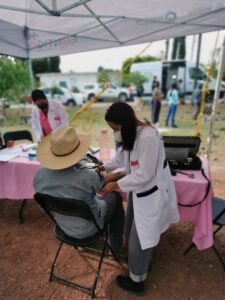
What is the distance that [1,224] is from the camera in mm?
2836

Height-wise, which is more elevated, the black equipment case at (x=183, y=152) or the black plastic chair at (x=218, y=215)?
the black equipment case at (x=183, y=152)

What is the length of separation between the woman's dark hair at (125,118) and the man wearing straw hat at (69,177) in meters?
0.31

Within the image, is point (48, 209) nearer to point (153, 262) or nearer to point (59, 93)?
point (153, 262)

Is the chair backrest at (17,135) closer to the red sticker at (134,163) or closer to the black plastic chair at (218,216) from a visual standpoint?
the red sticker at (134,163)

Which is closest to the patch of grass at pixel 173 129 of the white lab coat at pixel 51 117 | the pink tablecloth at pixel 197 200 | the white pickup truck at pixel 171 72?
the white lab coat at pixel 51 117

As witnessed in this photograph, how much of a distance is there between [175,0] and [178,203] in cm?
191

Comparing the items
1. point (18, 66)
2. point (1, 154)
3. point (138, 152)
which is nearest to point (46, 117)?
point (1, 154)

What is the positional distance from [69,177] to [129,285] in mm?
1035

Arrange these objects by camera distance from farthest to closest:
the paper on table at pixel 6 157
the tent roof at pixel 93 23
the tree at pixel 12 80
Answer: the tree at pixel 12 80 → the paper on table at pixel 6 157 → the tent roof at pixel 93 23

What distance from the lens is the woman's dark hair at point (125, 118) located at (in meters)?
1.53

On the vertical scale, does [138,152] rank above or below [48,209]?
above

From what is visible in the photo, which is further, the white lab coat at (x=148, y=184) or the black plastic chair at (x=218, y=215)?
the black plastic chair at (x=218, y=215)

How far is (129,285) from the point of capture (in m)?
1.90

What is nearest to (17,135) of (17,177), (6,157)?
(6,157)
